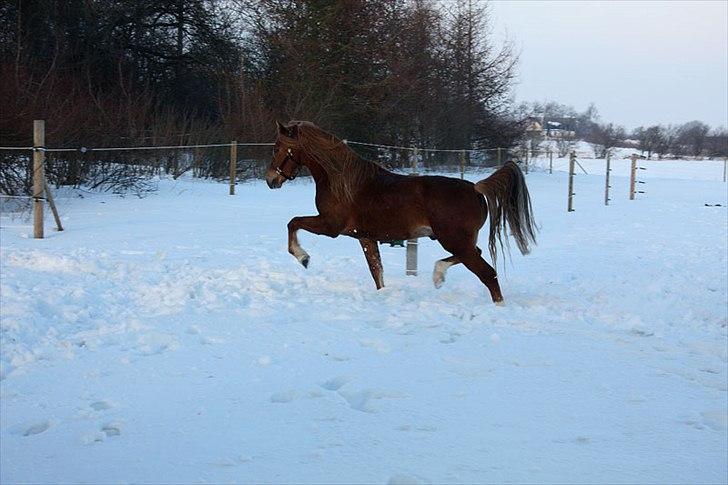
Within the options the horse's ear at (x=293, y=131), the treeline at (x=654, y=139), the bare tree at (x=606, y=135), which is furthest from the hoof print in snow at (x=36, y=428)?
the bare tree at (x=606, y=135)

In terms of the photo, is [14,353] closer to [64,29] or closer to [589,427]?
[589,427]

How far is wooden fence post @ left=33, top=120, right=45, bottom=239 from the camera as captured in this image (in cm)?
1030

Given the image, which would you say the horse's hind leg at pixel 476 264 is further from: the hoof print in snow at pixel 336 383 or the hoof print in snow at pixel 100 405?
the hoof print in snow at pixel 100 405

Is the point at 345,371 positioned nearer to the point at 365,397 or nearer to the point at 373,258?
the point at 365,397

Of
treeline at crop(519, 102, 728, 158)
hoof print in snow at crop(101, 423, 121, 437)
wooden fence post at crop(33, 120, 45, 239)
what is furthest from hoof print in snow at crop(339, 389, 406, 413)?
treeline at crop(519, 102, 728, 158)

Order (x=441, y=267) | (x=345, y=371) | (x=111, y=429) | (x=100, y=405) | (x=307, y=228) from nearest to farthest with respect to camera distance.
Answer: (x=111, y=429) → (x=100, y=405) → (x=345, y=371) → (x=441, y=267) → (x=307, y=228)

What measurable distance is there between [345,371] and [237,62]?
1025 inches

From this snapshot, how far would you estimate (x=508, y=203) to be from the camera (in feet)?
23.3

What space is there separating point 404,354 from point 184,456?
202 centimetres

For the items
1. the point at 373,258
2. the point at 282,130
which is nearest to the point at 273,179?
the point at 282,130

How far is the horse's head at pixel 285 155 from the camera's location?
24.0ft

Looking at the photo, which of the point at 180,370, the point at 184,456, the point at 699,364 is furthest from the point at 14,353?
the point at 699,364

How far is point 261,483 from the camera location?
122 inches

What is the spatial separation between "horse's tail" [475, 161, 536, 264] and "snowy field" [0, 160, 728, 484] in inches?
26.5
